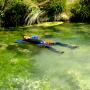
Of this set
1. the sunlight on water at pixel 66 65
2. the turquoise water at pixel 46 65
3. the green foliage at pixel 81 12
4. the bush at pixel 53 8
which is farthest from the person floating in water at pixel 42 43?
the green foliage at pixel 81 12

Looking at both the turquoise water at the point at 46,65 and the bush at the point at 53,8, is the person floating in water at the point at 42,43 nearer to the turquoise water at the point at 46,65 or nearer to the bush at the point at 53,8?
the turquoise water at the point at 46,65

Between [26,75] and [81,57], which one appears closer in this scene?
[26,75]

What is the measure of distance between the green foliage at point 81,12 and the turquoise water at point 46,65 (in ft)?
14.0

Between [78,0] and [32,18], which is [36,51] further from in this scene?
[78,0]

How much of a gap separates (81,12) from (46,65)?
11.7 metres

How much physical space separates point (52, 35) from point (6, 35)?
3.37 meters

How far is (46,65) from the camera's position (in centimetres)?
1515

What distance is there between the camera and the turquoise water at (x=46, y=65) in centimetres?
1284

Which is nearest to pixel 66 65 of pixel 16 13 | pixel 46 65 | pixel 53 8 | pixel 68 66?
pixel 68 66

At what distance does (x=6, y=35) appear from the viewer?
861 inches

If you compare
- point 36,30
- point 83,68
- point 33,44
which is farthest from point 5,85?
point 36,30

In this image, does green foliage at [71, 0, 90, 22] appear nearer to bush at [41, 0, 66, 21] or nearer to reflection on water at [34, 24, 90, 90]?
bush at [41, 0, 66, 21]

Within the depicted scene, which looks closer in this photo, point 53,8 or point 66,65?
point 66,65

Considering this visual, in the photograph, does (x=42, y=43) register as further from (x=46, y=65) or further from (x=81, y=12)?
(x=81, y=12)
